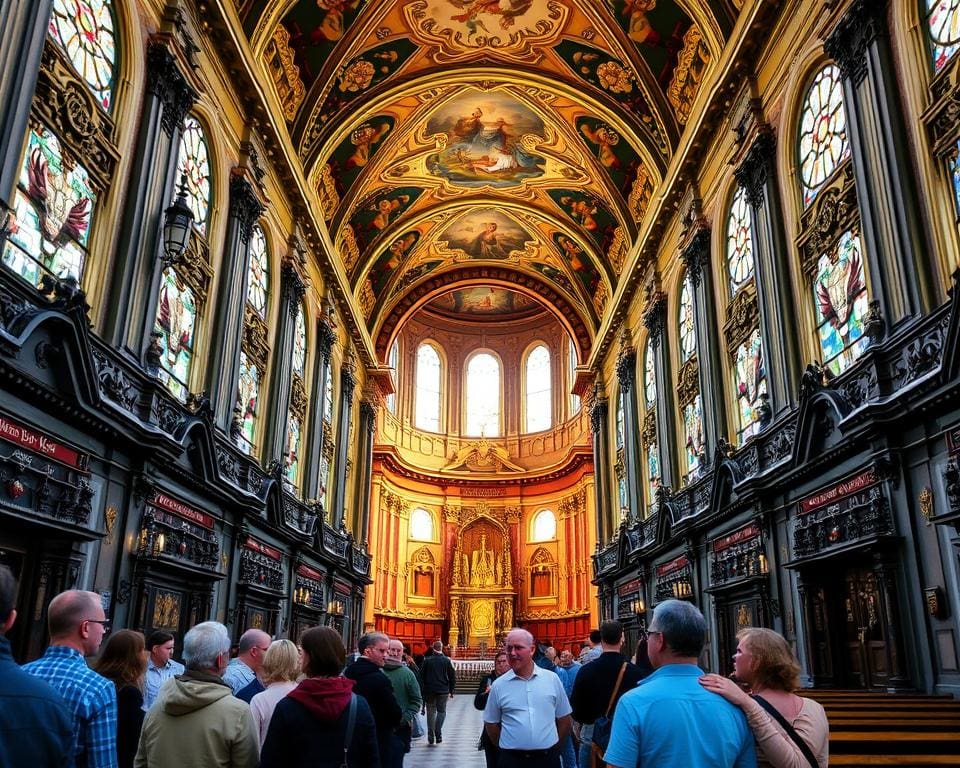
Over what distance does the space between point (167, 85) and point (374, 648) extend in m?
10.7

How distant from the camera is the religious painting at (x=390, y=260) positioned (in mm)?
31609

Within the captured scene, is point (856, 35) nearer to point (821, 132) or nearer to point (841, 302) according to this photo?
point (821, 132)

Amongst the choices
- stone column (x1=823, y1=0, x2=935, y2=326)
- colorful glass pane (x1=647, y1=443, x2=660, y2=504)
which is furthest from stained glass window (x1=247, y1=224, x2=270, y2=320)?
stone column (x1=823, y1=0, x2=935, y2=326)

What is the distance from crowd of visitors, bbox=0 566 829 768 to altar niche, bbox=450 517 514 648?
3251 cm

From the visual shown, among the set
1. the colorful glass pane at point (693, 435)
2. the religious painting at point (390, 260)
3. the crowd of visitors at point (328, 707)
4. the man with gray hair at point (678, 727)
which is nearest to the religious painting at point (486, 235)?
the religious painting at point (390, 260)

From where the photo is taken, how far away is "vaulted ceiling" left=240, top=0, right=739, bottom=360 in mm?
19969

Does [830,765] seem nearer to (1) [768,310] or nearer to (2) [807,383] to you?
(2) [807,383]

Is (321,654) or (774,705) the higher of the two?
(321,654)

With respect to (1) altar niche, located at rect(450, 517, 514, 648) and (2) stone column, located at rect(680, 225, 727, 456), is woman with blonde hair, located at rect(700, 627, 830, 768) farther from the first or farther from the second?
(1) altar niche, located at rect(450, 517, 514, 648)

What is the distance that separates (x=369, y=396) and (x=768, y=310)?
2045cm

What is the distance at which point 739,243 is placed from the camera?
57.0ft

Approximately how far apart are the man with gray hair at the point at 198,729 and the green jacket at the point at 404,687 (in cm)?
429

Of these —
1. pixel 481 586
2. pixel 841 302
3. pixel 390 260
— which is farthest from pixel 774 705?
pixel 481 586

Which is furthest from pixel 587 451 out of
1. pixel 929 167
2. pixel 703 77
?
pixel 929 167
